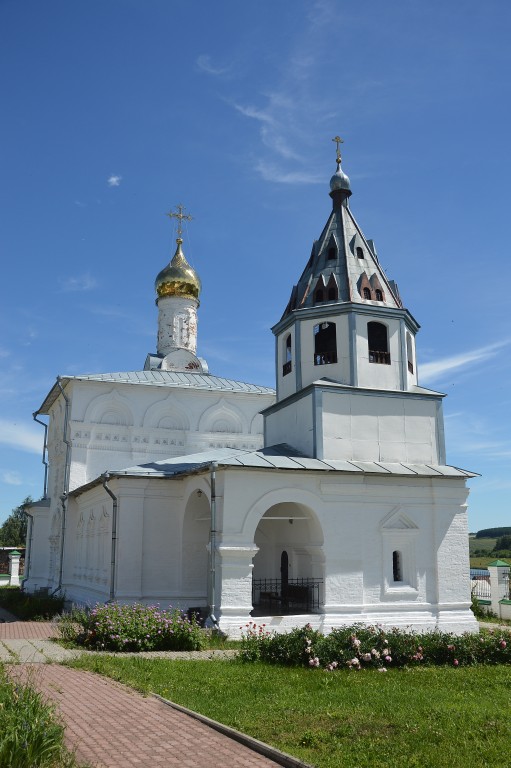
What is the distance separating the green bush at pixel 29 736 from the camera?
449cm

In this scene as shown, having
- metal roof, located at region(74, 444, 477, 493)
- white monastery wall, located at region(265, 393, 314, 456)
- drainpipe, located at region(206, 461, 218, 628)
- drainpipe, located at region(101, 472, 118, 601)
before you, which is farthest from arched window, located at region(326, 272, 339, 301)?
drainpipe, located at region(101, 472, 118, 601)

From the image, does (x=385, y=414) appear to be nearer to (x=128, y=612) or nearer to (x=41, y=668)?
(x=128, y=612)

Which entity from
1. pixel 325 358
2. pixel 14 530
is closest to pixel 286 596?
pixel 325 358

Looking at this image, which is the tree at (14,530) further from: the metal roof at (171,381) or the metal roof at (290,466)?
the metal roof at (290,466)

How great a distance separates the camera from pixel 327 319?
14617 mm

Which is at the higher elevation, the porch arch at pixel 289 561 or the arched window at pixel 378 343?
the arched window at pixel 378 343

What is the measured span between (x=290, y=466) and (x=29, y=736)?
8.31 meters

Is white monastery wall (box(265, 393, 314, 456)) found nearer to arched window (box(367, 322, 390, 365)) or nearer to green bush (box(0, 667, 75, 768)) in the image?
arched window (box(367, 322, 390, 365))

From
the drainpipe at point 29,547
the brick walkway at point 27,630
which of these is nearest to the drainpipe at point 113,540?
the brick walkway at point 27,630

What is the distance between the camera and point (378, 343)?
1478 centimetres

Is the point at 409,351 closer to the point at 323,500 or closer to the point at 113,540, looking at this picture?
the point at 323,500

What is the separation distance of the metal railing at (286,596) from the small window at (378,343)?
464 cm

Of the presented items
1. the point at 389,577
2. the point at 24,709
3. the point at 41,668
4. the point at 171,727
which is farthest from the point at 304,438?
the point at 24,709

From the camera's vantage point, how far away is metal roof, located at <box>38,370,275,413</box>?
20.0 metres
